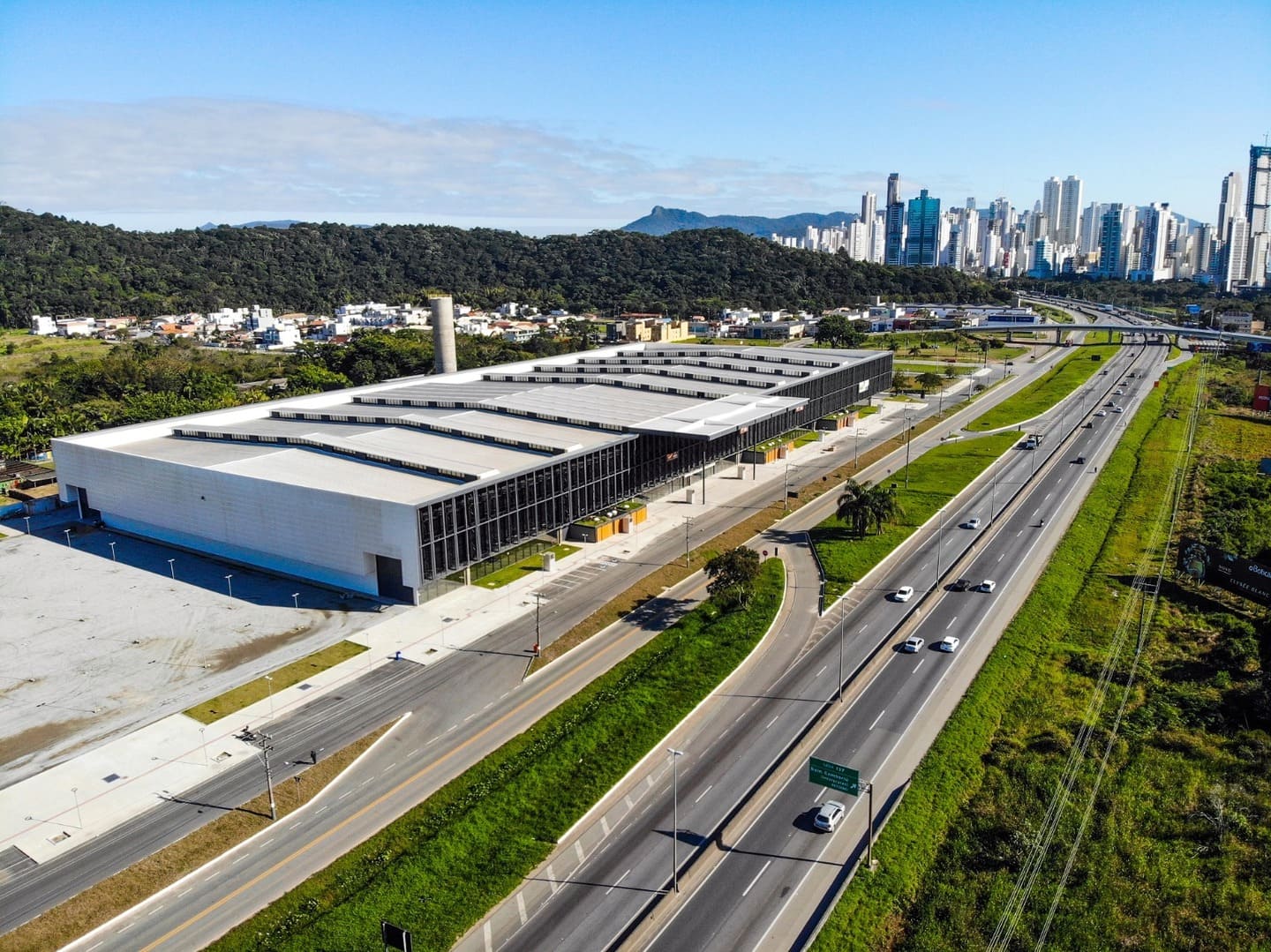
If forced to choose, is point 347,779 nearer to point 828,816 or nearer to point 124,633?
point 828,816

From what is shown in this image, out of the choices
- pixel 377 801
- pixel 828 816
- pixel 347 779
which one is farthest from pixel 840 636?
pixel 347 779

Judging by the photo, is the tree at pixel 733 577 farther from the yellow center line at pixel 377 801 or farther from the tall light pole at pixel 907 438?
the tall light pole at pixel 907 438

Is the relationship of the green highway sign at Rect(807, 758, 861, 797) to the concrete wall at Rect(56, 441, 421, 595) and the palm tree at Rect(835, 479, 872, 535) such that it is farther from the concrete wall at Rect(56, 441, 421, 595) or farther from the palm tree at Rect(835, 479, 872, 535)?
the palm tree at Rect(835, 479, 872, 535)

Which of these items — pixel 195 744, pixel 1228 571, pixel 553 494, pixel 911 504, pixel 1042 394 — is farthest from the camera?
pixel 1042 394

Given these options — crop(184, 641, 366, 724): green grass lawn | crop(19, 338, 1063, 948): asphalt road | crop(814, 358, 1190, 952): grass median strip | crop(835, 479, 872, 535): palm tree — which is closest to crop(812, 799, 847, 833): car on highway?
crop(814, 358, 1190, 952): grass median strip

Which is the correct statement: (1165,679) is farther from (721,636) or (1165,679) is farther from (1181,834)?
(721,636)

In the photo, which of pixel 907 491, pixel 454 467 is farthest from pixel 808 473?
pixel 454 467
